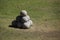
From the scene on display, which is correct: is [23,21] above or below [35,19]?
above

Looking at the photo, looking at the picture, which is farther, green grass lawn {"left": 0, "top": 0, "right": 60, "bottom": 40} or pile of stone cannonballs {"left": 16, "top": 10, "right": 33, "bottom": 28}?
pile of stone cannonballs {"left": 16, "top": 10, "right": 33, "bottom": 28}

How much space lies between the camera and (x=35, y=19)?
1132 centimetres

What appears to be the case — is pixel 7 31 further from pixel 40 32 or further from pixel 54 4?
pixel 54 4

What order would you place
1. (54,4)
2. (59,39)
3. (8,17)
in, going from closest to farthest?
(59,39), (8,17), (54,4)

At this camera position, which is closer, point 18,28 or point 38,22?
point 18,28

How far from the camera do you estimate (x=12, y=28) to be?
961 centimetres

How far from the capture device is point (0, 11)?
42.9ft

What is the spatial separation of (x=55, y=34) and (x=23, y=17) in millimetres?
1630

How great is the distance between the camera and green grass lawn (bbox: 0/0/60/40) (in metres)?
8.66

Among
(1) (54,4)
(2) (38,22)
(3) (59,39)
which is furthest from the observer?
(1) (54,4)

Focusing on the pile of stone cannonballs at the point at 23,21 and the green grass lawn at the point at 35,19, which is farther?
the pile of stone cannonballs at the point at 23,21

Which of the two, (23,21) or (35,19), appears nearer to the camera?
(23,21)

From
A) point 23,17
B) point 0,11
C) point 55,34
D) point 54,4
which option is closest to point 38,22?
point 23,17

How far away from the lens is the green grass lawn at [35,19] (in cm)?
866
